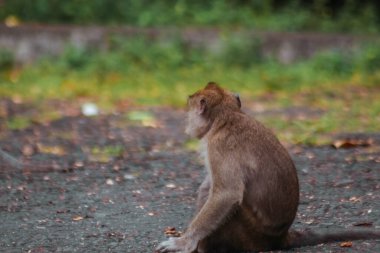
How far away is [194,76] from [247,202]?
8.46m

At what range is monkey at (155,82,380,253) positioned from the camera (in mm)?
5004

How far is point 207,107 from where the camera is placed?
537 centimetres

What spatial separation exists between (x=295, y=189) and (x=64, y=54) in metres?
9.30

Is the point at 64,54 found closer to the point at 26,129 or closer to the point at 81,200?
the point at 26,129

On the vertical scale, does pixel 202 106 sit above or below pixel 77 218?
above

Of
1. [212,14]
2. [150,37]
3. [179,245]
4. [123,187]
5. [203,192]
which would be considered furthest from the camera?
[212,14]

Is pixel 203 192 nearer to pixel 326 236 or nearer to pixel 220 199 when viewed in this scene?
pixel 220 199

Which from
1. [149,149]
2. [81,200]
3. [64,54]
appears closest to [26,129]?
[149,149]

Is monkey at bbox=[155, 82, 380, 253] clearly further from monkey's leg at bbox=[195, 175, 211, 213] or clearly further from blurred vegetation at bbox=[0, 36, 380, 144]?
blurred vegetation at bbox=[0, 36, 380, 144]

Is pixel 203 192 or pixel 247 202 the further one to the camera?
pixel 203 192

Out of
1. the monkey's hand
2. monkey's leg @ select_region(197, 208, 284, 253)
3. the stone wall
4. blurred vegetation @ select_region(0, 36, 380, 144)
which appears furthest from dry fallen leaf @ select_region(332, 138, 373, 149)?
the stone wall

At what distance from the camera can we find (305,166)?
7684mm

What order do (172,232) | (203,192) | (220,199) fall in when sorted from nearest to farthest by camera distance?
(220,199), (203,192), (172,232)

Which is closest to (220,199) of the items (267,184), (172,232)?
(267,184)
